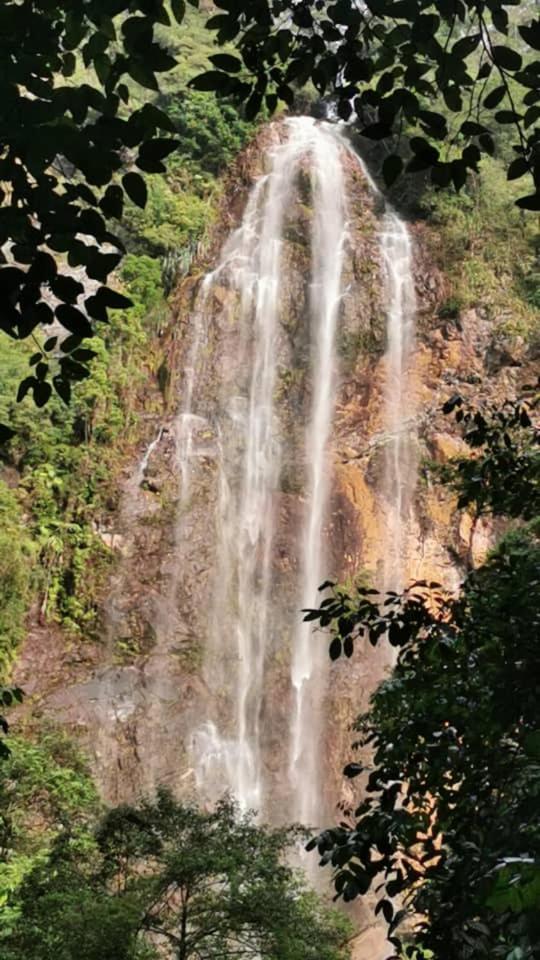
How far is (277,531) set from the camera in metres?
14.6

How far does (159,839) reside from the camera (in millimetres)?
6594

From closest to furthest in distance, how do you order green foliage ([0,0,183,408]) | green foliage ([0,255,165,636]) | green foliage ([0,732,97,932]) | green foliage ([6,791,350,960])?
green foliage ([0,0,183,408]) → green foliage ([6,791,350,960]) → green foliage ([0,732,97,932]) → green foliage ([0,255,165,636])

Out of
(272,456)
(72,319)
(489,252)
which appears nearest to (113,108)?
(72,319)

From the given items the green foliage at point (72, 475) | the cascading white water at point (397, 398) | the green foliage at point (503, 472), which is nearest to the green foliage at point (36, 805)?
the green foliage at point (72, 475)

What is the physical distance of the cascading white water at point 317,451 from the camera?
1252 cm

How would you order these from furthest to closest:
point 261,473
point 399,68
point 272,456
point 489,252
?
point 489,252 < point 272,456 < point 261,473 < point 399,68

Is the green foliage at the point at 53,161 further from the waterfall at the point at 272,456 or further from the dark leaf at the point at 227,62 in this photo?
the waterfall at the point at 272,456

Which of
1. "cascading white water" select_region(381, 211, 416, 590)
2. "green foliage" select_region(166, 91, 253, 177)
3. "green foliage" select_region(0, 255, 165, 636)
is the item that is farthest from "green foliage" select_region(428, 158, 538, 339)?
"green foliage" select_region(0, 255, 165, 636)

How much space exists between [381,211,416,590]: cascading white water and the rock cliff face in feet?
0.49

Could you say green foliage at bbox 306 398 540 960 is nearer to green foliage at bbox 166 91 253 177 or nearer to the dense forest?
the dense forest

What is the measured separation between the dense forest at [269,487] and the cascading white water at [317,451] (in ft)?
0.20

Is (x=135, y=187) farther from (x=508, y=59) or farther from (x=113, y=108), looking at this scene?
(x=508, y=59)

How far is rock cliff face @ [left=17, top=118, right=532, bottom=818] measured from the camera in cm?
1202

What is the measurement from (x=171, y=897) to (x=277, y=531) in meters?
8.49
